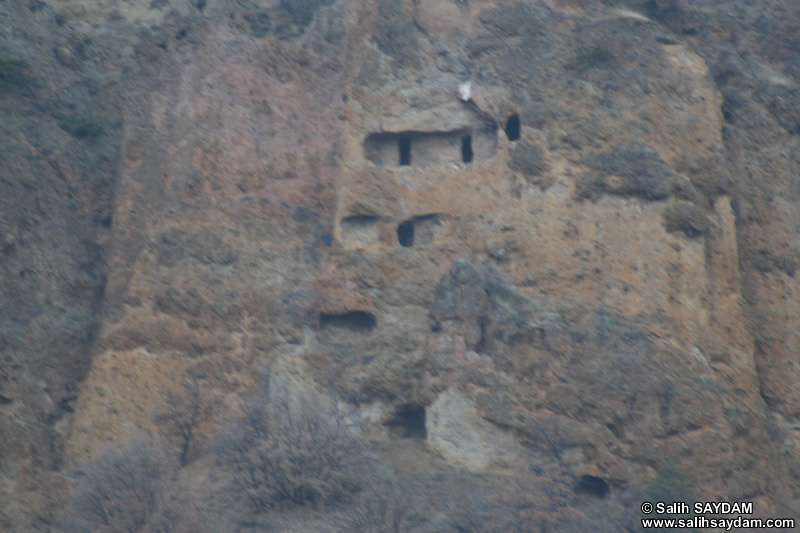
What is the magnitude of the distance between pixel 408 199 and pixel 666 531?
5707 mm

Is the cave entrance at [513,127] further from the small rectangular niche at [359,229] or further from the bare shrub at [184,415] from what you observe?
the bare shrub at [184,415]

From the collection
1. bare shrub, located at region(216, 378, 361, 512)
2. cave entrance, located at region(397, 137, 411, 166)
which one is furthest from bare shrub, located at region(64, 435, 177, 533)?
cave entrance, located at region(397, 137, 411, 166)

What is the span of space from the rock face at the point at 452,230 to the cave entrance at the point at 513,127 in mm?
33

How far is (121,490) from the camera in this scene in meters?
11.7

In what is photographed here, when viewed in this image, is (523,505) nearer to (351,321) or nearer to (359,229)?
(351,321)

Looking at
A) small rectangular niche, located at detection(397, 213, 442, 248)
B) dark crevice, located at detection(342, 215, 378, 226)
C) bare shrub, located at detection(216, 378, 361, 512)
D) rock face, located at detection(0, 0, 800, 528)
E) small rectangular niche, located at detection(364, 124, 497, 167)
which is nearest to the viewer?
bare shrub, located at detection(216, 378, 361, 512)

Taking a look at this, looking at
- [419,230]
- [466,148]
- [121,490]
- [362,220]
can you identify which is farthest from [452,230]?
[121,490]

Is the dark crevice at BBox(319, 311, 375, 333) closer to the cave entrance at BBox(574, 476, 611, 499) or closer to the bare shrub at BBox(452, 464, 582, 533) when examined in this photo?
the bare shrub at BBox(452, 464, 582, 533)

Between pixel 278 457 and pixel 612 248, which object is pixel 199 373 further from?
pixel 612 248

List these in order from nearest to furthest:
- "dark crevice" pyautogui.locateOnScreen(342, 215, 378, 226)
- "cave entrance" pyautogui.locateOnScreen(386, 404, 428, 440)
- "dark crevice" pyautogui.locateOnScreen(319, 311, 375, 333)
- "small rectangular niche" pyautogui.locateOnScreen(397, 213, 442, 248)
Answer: "cave entrance" pyautogui.locateOnScreen(386, 404, 428, 440), "dark crevice" pyautogui.locateOnScreen(319, 311, 375, 333), "small rectangular niche" pyautogui.locateOnScreen(397, 213, 442, 248), "dark crevice" pyautogui.locateOnScreen(342, 215, 378, 226)

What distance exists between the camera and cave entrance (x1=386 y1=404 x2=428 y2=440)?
40.8 feet

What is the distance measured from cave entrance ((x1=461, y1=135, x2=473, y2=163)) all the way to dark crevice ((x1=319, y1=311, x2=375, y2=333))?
2.83m

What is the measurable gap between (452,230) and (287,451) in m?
3.89

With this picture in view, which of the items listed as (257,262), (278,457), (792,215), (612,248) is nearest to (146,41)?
(257,262)
